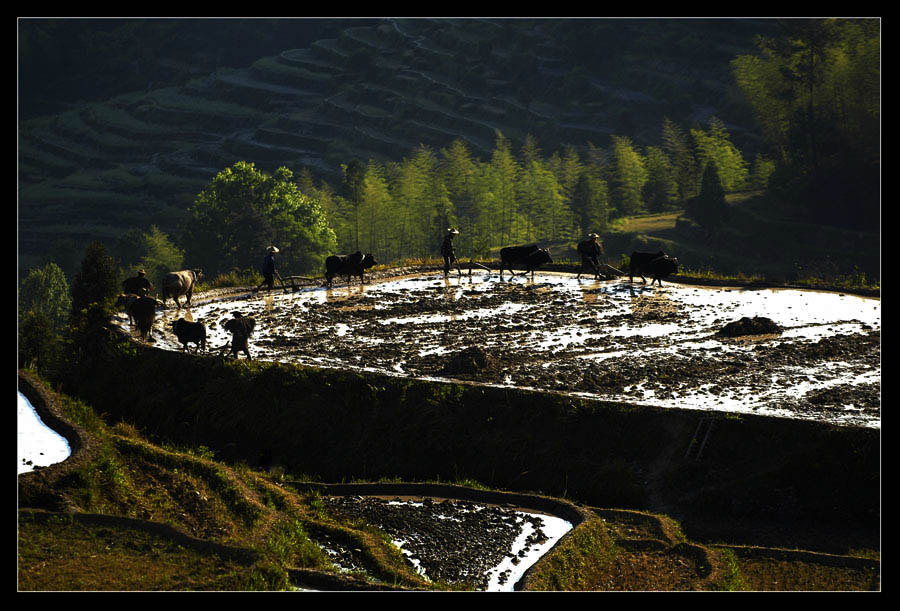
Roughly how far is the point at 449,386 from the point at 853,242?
186 ft

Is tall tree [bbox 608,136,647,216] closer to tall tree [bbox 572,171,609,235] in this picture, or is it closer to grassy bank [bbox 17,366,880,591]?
tall tree [bbox 572,171,609,235]

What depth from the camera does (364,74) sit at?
136375 mm

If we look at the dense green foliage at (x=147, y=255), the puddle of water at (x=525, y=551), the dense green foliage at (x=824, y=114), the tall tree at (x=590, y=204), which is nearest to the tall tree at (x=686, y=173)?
the tall tree at (x=590, y=204)

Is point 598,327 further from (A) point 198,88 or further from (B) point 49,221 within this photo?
(A) point 198,88

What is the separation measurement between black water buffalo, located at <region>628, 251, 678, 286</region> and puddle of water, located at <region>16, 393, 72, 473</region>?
20493mm

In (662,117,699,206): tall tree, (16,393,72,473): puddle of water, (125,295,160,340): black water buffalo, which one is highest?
(662,117,699,206): tall tree

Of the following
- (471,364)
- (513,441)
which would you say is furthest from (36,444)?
(471,364)

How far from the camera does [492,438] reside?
17000mm

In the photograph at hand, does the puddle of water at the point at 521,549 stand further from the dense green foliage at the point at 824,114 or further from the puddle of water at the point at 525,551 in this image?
the dense green foliage at the point at 824,114

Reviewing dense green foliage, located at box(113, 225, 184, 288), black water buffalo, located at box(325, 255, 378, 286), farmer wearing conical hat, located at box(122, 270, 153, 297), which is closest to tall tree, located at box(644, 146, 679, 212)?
dense green foliage, located at box(113, 225, 184, 288)

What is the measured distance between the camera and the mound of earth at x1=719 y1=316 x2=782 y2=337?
23.5 metres

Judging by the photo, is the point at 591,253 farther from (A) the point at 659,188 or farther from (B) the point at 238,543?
(A) the point at 659,188

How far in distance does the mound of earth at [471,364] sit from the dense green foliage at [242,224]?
137 ft

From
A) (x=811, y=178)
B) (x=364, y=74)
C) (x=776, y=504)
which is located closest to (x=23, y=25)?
(x=364, y=74)
